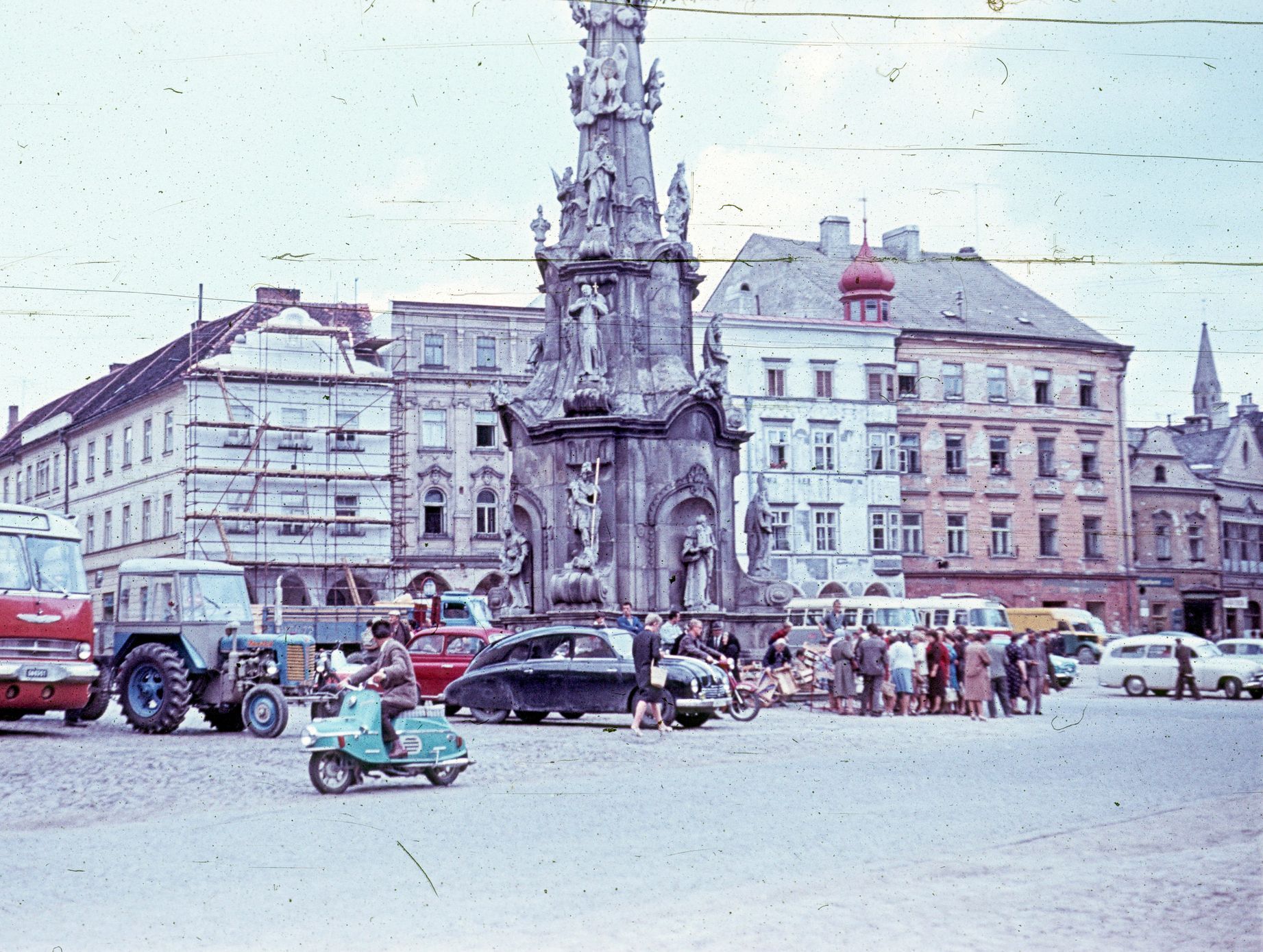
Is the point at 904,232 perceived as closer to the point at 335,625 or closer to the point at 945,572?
the point at 945,572

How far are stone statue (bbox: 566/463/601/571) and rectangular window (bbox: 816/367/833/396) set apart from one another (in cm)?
3724

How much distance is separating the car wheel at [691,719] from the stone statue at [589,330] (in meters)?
8.89

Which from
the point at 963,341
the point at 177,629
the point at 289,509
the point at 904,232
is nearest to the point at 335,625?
the point at 289,509

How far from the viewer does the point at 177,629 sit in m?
23.9

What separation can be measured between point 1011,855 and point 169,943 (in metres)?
5.60

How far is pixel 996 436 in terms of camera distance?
238 ft

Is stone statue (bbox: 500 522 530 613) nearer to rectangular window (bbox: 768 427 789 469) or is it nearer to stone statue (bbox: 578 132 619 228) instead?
stone statue (bbox: 578 132 619 228)

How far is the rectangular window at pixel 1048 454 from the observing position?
2894 inches

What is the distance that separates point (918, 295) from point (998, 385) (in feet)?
17.5

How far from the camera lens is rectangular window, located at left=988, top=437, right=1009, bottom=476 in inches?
2854

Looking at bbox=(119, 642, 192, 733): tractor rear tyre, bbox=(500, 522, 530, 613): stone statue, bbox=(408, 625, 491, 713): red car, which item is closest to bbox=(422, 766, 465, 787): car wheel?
bbox=(119, 642, 192, 733): tractor rear tyre

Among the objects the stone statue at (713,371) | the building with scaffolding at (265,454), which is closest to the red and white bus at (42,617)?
the stone statue at (713,371)

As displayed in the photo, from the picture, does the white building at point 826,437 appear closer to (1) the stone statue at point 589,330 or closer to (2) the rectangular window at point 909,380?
(2) the rectangular window at point 909,380

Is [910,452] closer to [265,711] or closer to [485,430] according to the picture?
[485,430]
